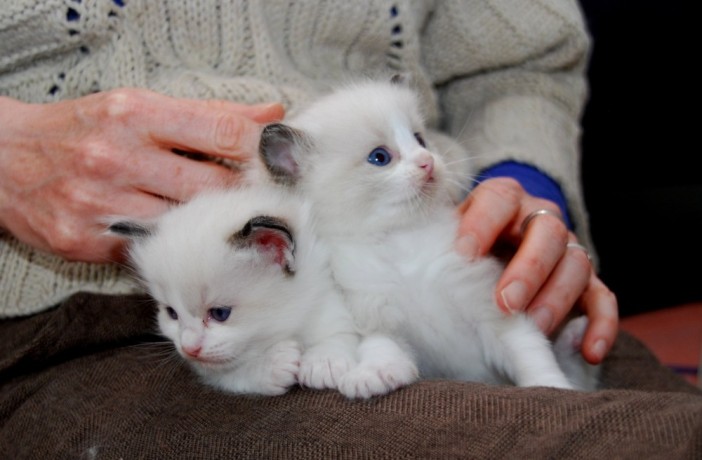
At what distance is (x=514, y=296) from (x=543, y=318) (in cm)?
14

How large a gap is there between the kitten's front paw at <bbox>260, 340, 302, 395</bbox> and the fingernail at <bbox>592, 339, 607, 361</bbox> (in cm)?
56

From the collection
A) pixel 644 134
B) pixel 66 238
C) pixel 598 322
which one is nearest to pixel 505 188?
pixel 598 322

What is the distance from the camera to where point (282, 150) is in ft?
3.94

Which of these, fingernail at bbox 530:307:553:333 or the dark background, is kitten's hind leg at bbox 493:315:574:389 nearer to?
fingernail at bbox 530:307:553:333

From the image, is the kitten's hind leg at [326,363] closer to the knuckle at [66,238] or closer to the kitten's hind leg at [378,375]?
the kitten's hind leg at [378,375]

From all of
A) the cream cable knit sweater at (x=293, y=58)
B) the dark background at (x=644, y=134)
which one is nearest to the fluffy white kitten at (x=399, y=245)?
the cream cable knit sweater at (x=293, y=58)

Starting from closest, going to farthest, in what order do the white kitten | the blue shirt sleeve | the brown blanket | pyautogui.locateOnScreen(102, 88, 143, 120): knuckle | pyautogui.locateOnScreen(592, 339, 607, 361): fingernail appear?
the brown blanket → the white kitten → pyautogui.locateOnScreen(102, 88, 143, 120): knuckle → pyautogui.locateOnScreen(592, 339, 607, 361): fingernail → the blue shirt sleeve

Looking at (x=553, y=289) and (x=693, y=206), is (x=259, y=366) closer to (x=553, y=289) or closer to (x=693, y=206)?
(x=553, y=289)

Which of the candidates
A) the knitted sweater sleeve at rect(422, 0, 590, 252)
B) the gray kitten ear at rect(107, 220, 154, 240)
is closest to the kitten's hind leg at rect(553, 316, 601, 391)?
the knitted sweater sleeve at rect(422, 0, 590, 252)

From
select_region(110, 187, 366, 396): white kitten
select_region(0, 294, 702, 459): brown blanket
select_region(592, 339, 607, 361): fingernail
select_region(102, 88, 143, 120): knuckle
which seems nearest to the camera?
select_region(0, 294, 702, 459): brown blanket

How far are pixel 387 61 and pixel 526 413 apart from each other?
0.93 meters

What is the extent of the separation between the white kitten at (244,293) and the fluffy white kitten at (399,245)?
62 mm

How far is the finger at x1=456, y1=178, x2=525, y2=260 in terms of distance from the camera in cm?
123

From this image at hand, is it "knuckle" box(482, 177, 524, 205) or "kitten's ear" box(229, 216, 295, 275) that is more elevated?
"kitten's ear" box(229, 216, 295, 275)
